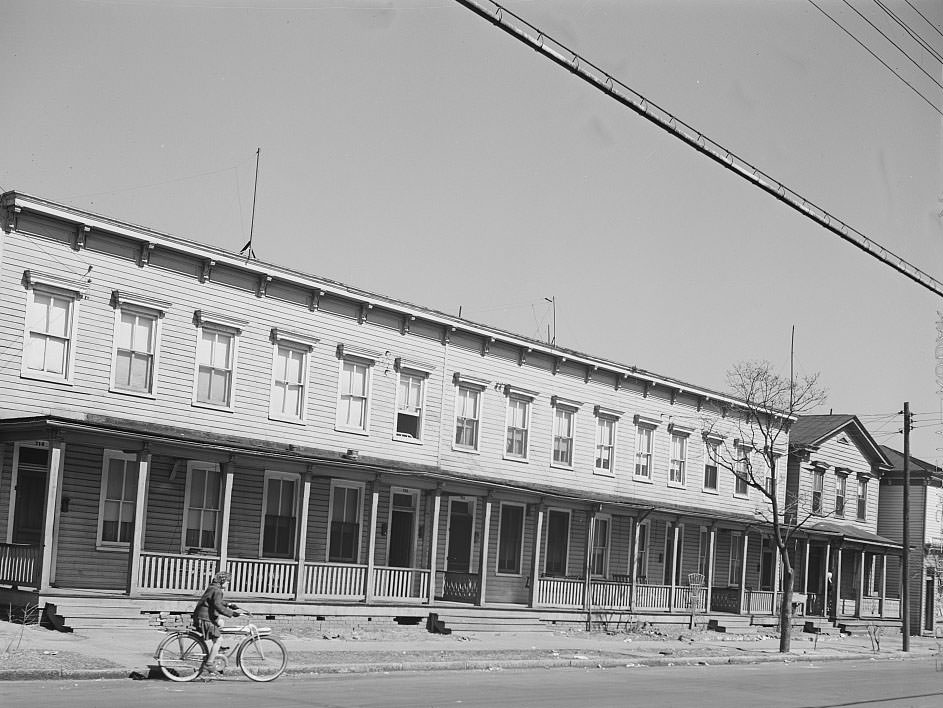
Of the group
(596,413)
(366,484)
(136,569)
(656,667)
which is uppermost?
(596,413)

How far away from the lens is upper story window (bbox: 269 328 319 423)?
95.9 ft

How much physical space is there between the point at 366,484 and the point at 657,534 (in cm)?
1450

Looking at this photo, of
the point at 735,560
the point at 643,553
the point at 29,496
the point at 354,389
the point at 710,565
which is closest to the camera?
the point at 29,496

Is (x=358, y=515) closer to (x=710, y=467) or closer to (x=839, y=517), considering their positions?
(x=710, y=467)

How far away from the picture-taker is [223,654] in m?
18.5

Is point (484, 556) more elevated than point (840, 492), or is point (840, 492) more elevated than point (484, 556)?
point (840, 492)

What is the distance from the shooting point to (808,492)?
161 ft

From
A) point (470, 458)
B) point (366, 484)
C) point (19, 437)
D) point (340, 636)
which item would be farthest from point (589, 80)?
point (470, 458)

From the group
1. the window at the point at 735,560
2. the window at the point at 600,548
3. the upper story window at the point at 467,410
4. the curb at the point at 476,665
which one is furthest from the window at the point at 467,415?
the window at the point at 735,560

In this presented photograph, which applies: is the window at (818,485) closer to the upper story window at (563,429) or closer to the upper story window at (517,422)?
the upper story window at (563,429)

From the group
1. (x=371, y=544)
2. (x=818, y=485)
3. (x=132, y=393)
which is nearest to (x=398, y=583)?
(x=371, y=544)

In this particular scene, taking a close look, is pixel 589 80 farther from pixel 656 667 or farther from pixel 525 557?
pixel 525 557

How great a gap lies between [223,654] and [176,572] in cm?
728

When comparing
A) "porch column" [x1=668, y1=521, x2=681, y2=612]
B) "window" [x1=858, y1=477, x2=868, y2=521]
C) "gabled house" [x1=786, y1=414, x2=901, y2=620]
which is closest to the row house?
"porch column" [x1=668, y1=521, x2=681, y2=612]
